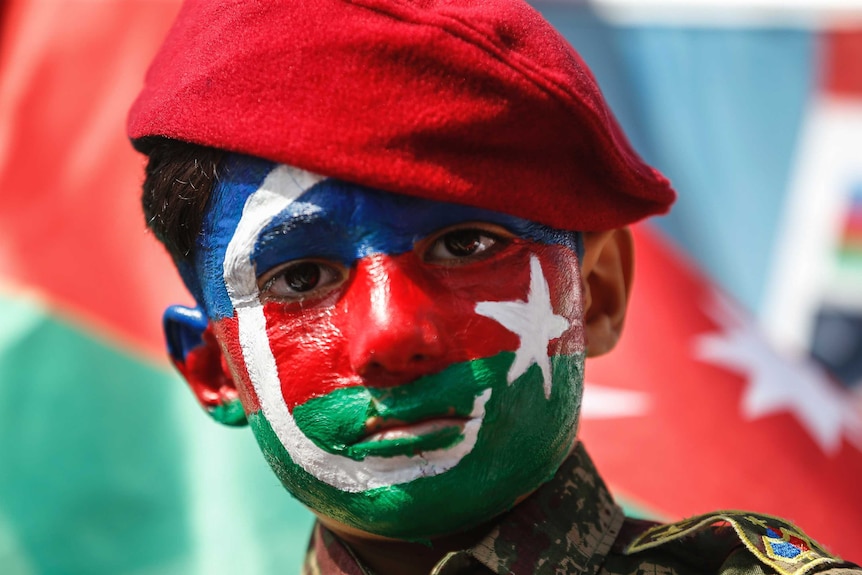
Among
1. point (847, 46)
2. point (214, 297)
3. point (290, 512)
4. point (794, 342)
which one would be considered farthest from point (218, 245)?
point (847, 46)

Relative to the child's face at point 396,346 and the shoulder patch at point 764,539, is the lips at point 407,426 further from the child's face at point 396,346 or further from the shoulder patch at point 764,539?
the shoulder patch at point 764,539

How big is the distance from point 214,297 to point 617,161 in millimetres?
678

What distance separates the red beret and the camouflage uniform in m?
0.46

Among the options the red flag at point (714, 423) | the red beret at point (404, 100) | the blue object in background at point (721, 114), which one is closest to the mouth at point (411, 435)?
the red beret at point (404, 100)

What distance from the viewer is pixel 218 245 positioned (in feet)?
5.68

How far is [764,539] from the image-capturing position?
5.58ft

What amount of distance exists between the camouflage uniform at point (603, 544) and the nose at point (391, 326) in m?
0.33

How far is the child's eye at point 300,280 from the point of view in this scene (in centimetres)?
164

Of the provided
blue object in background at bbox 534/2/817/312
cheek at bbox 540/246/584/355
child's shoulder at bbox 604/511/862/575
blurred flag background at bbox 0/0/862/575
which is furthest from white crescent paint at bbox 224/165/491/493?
blue object in background at bbox 534/2/817/312

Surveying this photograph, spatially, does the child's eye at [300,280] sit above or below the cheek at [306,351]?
above

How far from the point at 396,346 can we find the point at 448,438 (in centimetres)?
16

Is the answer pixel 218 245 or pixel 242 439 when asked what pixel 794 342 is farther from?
pixel 218 245

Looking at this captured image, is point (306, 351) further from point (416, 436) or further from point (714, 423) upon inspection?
point (714, 423)

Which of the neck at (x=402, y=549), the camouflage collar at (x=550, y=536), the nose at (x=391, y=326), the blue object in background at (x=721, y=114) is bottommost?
the neck at (x=402, y=549)
